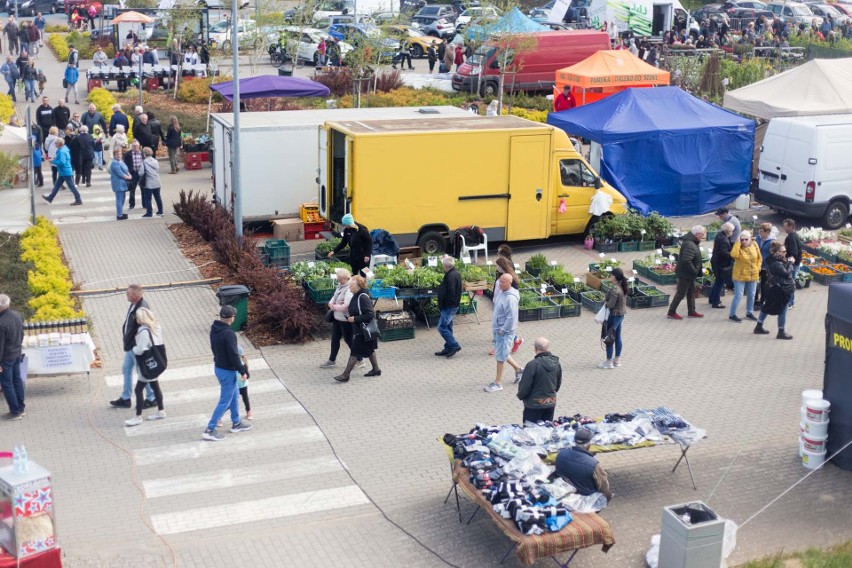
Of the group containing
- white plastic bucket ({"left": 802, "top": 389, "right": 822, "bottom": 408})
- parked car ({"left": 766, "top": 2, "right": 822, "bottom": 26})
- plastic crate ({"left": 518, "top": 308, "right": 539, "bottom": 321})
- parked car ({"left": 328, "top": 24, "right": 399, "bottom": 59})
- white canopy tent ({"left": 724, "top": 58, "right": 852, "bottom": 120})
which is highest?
parked car ({"left": 766, "top": 2, "right": 822, "bottom": 26})

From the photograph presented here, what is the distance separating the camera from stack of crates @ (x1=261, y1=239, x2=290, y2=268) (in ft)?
61.1

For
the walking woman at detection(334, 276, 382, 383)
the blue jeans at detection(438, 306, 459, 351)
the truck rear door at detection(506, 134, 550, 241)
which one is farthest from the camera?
the truck rear door at detection(506, 134, 550, 241)

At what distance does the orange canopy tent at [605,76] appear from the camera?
29.3 m

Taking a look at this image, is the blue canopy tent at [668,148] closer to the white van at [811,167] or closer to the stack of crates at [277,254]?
the white van at [811,167]

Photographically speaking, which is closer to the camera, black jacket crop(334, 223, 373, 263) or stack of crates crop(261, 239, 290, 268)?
black jacket crop(334, 223, 373, 263)

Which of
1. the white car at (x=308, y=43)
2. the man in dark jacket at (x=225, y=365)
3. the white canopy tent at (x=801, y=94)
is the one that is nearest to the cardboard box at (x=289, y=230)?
the man in dark jacket at (x=225, y=365)

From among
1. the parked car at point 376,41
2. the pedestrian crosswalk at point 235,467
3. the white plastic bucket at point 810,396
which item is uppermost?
the parked car at point 376,41

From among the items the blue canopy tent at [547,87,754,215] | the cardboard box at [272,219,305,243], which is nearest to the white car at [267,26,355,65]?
the blue canopy tent at [547,87,754,215]

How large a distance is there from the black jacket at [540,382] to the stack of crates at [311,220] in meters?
10.2

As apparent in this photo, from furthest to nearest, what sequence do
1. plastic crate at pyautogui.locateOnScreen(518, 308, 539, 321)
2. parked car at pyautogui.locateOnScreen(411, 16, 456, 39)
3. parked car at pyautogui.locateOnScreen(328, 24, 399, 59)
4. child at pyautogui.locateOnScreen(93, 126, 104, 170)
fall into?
1. parked car at pyautogui.locateOnScreen(411, 16, 456, 39)
2. parked car at pyautogui.locateOnScreen(328, 24, 399, 59)
3. child at pyautogui.locateOnScreen(93, 126, 104, 170)
4. plastic crate at pyautogui.locateOnScreen(518, 308, 539, 321)

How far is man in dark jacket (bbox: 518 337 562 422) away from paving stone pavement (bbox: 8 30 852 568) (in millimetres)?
1069

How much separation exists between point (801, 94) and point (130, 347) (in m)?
18.9

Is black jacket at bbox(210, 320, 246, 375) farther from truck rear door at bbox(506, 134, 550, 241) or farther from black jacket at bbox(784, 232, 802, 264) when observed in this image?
black jacket at bbox(784, 232, 802, 264)

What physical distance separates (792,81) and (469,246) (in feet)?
38.1
